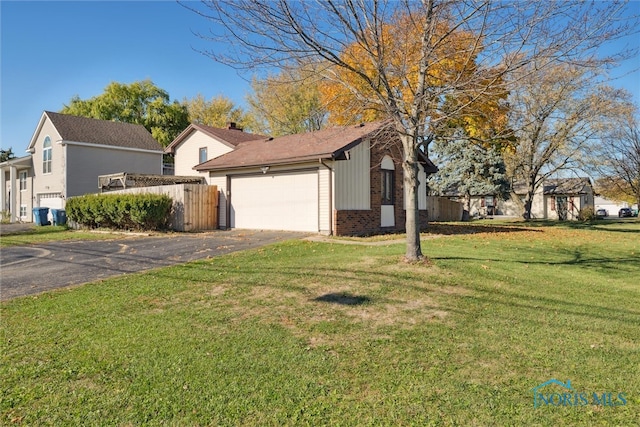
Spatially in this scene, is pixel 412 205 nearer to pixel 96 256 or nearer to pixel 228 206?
pixel 96 256

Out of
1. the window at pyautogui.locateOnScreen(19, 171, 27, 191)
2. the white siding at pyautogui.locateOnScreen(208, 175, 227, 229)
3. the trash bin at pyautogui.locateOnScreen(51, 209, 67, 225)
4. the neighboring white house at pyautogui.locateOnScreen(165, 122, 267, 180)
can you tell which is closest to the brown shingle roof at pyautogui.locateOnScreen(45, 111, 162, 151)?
the neighboring white house at pyautogui.locateOnScreen(165, 122, 267, 180)

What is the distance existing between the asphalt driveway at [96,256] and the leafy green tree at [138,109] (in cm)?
2879

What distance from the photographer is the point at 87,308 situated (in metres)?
6.42

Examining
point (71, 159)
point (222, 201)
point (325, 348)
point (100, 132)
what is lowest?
point (325, 348)

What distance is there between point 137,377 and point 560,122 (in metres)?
31.1

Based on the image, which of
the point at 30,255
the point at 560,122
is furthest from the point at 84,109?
the point at 560,122

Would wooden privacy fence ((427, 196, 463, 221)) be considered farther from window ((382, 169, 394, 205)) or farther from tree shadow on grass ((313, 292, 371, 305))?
tree shadow on grass ((313, 292, 371, 305))

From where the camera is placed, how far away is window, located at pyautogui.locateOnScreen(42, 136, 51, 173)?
28.7 meters

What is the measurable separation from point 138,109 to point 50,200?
1701 cm

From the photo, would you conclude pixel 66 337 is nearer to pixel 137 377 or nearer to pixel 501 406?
pixel 137 377

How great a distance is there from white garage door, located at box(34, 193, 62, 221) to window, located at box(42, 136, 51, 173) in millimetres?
1661

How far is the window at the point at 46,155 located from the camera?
1129 inches

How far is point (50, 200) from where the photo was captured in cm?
2861

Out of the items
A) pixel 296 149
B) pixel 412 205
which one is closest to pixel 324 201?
pixel 296 149
